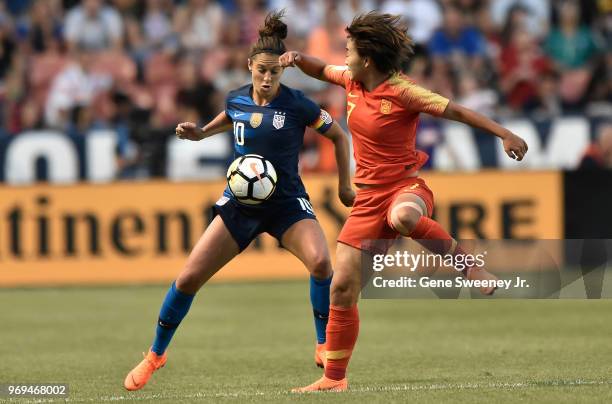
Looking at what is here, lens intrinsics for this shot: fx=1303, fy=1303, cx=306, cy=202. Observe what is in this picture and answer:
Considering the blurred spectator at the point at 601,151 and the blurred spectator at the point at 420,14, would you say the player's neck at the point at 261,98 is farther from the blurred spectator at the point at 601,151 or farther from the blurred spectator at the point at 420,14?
the blurred spectator at the point at 420,14

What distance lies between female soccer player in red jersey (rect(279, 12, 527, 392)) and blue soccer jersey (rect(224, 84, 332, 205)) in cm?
79

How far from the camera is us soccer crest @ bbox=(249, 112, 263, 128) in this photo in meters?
8.47

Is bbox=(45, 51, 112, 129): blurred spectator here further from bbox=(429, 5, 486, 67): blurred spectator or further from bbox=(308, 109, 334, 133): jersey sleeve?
bbox=(308, 109, 334, 133): jersey sleeve

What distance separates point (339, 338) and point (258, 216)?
3.93 feet

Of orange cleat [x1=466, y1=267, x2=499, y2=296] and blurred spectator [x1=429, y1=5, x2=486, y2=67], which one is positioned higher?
blurred spectator [x1=429, y1=5, x2=486, y2=67]

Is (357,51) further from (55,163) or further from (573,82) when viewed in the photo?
(573,82)

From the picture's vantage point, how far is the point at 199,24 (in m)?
19.7

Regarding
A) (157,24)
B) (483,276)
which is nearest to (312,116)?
(483,276)

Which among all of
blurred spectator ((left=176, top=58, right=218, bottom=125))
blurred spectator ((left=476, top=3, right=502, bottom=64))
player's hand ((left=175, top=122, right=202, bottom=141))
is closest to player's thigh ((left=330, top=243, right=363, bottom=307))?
player's hand ((left=175, top=122, right=202, bottom=141))

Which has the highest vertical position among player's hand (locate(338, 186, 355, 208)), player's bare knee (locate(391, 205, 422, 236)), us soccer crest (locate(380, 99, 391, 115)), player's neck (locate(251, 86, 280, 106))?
us soccer crest (locate(380, 99, 391, 115))

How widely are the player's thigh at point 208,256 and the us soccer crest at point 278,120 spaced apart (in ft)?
2.39

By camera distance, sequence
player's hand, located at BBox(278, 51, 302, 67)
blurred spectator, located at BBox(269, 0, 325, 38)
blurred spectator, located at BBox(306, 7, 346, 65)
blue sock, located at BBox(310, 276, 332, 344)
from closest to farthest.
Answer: player's hand, located at BBox(278, 51, 302, 67) → blue sock, located at BBox(310, 276, 332, 344) → blurred spectator, located at BBox(306, 7, 346, 65) → blurred spectator, located at BBox(269, 0, 325, 38)

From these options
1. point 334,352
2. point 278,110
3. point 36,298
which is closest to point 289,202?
point 278,110

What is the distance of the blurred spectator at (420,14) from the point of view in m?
19.5
